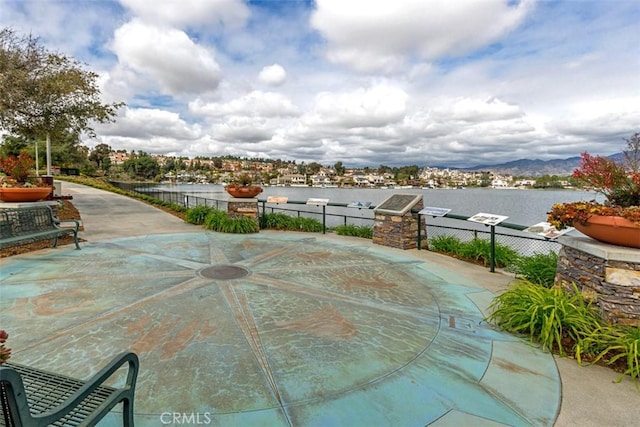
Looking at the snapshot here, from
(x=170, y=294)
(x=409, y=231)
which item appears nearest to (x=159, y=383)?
(x=170, y=294)

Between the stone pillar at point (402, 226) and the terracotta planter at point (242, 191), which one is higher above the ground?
the terracotta planter at point (242, 191)

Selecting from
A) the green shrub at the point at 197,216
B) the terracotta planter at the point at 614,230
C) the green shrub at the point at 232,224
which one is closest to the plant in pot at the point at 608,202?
the terracotta planter at the point at 614,230

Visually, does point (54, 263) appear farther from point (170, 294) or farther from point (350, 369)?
point (350, 369)

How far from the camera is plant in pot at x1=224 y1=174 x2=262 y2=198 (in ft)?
28.3

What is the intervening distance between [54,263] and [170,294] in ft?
9.43

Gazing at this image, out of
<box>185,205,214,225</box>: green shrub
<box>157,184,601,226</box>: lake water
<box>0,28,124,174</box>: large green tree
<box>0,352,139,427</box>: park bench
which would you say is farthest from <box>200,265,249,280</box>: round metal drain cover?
<box>0,28,124,174</box>: large green tree

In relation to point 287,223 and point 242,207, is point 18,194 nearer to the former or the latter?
point 242,207

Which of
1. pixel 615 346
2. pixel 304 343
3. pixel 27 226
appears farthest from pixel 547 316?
pixel 27 226

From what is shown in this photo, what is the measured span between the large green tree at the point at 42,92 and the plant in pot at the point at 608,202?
1267 cm

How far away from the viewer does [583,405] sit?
2.15 metres

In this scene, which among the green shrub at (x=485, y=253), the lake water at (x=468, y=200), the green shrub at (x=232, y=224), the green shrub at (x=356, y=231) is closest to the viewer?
the green shrub at (x=485, y=253)

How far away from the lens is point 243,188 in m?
8.60

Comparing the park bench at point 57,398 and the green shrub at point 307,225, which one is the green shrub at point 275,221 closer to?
the green shrub at point 307,225

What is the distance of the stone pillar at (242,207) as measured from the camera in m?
8.69
